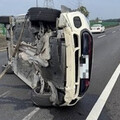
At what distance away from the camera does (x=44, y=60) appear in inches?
250

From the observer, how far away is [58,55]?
5.89m

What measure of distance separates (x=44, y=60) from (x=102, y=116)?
4.85 feet

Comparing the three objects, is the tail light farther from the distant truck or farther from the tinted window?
the tinted window

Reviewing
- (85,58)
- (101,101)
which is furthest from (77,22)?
(101,101)

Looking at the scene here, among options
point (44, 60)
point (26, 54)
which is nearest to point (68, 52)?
point (44, 60)

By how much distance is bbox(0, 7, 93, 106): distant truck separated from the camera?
5.62m

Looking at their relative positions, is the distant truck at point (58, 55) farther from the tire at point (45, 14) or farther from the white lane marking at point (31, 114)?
the white lane marking at point (31, 114)

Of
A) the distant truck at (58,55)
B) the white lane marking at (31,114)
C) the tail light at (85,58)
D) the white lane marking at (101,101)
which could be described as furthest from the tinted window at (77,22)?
the white lane marking at (31,114)

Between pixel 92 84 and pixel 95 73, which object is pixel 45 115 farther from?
pixel 95 73

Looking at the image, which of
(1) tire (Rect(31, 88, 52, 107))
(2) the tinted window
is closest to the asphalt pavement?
(1) tire (Rect(31, 88, 52, 107))

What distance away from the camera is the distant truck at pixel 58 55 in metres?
5.62

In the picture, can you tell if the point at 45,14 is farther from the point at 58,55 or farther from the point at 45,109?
the point at 45,109

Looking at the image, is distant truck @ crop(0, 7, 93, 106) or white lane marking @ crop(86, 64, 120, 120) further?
white lane marking @ crop(86, 64, 120, 120)

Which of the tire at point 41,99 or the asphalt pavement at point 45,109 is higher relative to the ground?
the tire at point 41,99
